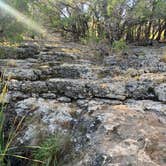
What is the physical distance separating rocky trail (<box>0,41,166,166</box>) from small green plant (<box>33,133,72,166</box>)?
0.41ft

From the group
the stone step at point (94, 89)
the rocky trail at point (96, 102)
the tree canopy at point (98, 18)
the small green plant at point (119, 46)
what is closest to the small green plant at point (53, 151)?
the rocky trail at point (96, 102)

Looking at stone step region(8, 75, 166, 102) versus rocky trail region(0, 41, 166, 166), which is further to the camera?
stone step region(8, 75, 166, 102)

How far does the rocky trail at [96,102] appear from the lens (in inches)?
134

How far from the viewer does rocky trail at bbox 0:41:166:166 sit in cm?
340

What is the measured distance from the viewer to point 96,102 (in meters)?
4.69

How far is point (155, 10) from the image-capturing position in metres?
8.14

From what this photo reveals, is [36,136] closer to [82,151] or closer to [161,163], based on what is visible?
[82,151]

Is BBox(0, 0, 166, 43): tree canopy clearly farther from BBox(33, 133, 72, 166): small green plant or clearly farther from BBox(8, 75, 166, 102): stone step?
BBox(33, 133, 72, 166): small green plant

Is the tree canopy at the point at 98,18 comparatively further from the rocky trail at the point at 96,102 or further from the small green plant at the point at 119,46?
the rocky trail at the point at 96,102

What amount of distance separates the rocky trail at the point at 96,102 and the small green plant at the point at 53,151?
0.41 feet

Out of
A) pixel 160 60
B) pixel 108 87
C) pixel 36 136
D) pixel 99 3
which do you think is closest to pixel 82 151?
pixel 36 136

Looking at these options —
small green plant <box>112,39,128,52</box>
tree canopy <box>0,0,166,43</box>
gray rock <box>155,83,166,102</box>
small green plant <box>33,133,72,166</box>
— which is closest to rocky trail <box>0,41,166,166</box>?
gray rock <box>155,83,166,102</box>

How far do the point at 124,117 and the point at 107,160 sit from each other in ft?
3.07

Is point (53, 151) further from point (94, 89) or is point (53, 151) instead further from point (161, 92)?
point (161, 92)
